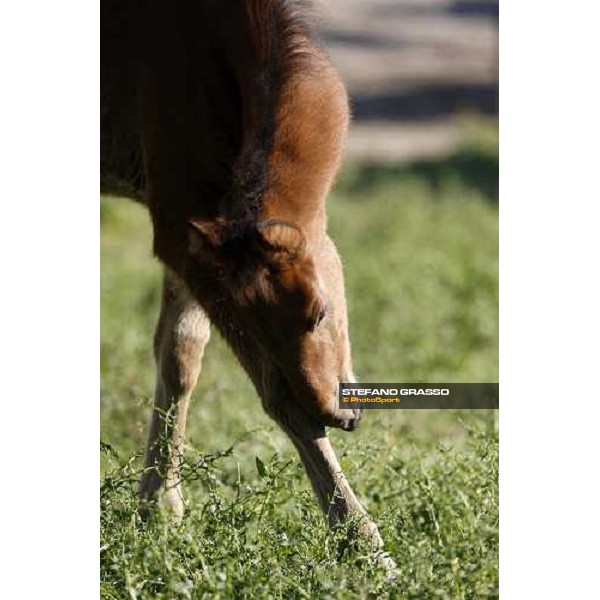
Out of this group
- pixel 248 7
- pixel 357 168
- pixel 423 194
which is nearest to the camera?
pixel 248 7

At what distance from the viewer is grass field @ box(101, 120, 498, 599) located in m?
4.48

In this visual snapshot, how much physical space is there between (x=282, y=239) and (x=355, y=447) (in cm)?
107

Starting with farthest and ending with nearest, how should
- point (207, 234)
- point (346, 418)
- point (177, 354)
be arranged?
1. point (177, 354)
2. point (346, 418)
3. point (207, 234)

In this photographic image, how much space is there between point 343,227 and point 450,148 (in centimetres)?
151

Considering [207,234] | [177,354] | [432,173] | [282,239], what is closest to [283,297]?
[282,239]

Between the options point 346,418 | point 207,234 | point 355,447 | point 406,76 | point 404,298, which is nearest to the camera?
point 207,234

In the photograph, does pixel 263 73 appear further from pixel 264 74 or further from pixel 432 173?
pixel 432 173

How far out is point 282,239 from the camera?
4.46 metres

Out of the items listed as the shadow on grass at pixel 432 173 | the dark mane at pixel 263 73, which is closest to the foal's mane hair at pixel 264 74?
the dark mane at pixel 263 73

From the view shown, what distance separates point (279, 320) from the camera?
4523 millimetres

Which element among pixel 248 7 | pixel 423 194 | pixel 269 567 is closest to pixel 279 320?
pixel 269 567

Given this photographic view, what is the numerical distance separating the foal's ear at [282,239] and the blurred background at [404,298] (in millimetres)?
744

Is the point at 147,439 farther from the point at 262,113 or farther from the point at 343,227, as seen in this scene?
the point at 343,227

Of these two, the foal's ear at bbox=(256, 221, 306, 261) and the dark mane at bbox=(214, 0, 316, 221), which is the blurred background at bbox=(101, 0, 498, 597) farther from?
the foal's ear at bbox=(256, 221, 306, 261)
